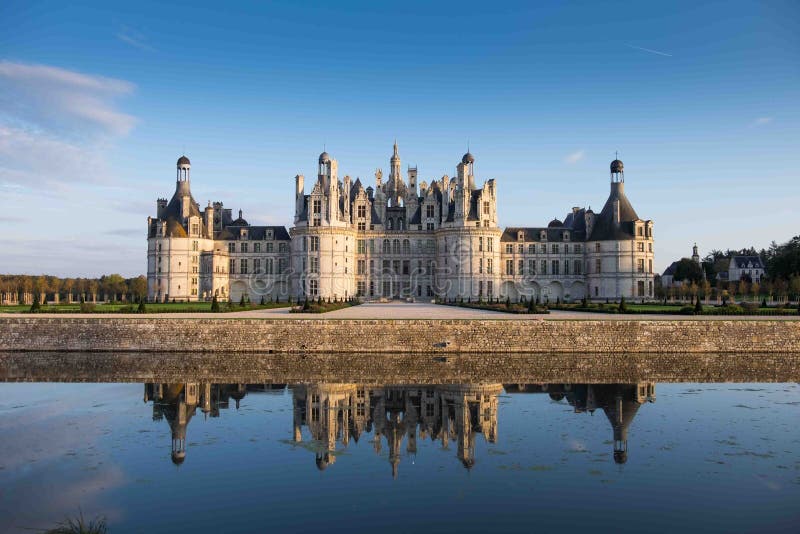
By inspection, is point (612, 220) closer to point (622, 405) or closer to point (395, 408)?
point (622, 405)

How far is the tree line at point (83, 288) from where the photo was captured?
85562 mm

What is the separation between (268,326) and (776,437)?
2186cm

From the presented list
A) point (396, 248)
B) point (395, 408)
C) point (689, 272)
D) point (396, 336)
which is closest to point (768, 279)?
point (689, 272)

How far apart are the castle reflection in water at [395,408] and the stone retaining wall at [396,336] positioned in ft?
26.3

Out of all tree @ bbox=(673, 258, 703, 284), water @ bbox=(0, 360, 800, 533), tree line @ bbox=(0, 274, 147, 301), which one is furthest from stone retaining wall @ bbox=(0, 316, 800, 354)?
tree @ bbox=(673, 258, 703, 284)

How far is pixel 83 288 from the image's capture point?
96688 millimetres

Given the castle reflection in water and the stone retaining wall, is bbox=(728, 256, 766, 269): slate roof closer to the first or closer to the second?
the stone retaining wall

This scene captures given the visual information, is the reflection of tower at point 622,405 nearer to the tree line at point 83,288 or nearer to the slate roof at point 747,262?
the tree line at point 83,288

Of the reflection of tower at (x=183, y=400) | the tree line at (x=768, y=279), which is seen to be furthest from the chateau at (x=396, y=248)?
the reflection of tower at (x=183, y=400)

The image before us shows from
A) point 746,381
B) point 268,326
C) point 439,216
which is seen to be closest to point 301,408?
point 268,326

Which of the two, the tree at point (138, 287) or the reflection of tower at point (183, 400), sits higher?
the tree at point (138, 287)

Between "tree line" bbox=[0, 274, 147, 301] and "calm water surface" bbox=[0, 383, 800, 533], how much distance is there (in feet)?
220

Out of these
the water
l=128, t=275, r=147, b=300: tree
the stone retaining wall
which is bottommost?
the water

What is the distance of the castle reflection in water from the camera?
16453 mm
